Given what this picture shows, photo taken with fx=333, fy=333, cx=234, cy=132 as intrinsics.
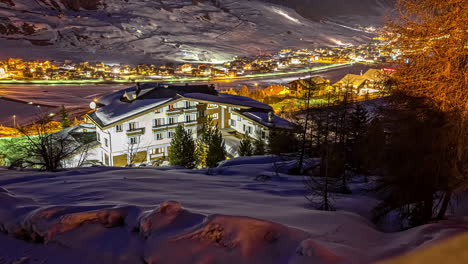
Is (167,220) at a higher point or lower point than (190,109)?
higher

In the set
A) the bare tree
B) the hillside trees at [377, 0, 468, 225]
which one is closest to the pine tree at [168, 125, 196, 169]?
the bare tree

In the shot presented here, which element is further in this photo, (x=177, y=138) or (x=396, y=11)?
(x=177, y=138)

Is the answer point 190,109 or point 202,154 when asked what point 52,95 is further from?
point 202,154

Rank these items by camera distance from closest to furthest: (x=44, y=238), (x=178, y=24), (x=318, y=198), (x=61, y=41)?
(x=44, y=238)
(x=318, y=198)
(x=61, y=41)
(x=178, y=24)

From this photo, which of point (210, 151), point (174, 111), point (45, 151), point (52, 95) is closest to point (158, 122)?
point (174, 111)

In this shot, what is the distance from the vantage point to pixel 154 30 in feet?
341

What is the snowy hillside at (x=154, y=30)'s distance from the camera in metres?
86.0

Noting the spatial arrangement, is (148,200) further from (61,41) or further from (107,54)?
(61,41)

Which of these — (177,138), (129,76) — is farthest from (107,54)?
(177,138)

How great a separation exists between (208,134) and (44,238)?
13757 mm

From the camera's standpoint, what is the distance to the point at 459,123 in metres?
4.47

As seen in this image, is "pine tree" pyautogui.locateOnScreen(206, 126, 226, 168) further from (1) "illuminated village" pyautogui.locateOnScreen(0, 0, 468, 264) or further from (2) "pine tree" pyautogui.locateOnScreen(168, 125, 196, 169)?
(2) "pine tree" pyautogui.locateOnScreen(168, 125, 196, 169)

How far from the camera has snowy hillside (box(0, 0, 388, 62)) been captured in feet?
282

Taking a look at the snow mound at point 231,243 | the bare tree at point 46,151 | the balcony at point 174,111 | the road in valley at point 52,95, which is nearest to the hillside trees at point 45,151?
the bare tree at point 46,151
